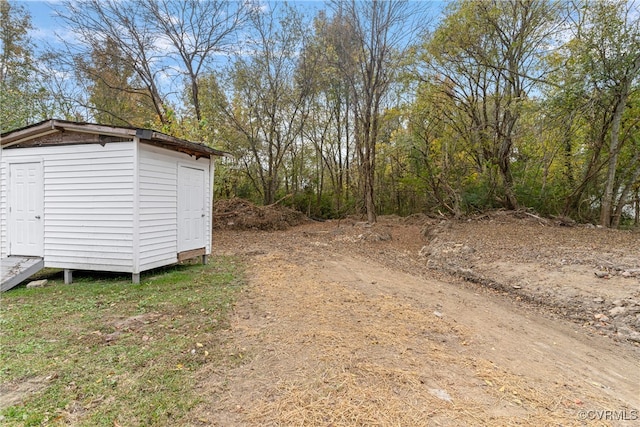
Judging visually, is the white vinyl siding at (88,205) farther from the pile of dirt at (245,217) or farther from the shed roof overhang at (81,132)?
the pile of dirt at (245,217)

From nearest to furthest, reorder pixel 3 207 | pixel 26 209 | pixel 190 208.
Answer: pixel 26 209, pixel 3 207, pixel 190 208

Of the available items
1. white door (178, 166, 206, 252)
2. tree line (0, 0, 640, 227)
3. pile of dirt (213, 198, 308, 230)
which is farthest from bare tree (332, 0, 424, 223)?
white door (178, 166, 206, 252)

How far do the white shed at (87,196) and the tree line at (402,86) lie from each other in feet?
16.6

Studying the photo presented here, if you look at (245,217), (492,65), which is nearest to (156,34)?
(245,217)

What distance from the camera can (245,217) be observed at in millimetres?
11852

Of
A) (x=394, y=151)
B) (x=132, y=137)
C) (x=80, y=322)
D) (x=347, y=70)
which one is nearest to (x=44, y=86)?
(x=132, y=137)

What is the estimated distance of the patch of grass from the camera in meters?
1.90

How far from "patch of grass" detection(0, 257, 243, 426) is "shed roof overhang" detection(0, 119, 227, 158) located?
2190 mm

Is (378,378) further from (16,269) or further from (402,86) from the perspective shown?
(402,86)

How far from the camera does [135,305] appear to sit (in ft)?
12.4

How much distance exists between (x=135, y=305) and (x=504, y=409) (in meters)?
3.87

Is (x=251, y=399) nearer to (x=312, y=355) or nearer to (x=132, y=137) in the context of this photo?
(x=312, y=355)

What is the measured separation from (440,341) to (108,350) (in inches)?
115

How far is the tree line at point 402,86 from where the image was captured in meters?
8.32
